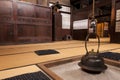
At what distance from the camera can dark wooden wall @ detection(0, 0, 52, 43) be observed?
313 cm

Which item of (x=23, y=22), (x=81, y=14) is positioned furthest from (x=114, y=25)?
(x=23, y=22)

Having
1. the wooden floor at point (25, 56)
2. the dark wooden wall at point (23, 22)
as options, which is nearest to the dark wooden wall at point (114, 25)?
the wooden floor at point (25, 56)

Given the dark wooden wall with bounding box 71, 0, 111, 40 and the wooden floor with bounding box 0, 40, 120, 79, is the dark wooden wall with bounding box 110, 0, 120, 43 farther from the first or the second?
the wooden floor with bounding box 0, 40, 120, 79

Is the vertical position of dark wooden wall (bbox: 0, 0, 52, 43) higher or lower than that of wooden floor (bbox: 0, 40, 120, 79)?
higher

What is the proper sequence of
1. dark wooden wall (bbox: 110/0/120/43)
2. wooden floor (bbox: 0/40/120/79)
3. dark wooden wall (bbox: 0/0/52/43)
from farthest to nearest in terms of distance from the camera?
dark wooden wall (bbox: 110/0/120/43) → dark wooden wall (bbox: 0/0/52/43) → wooden floor (bbox: 0/40/120/79)

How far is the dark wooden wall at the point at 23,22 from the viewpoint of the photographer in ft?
10.3

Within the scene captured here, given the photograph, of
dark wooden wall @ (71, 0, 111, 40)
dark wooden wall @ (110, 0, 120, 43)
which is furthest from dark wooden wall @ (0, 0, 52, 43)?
dark wooden wall @ (110, 0, 120, 43)

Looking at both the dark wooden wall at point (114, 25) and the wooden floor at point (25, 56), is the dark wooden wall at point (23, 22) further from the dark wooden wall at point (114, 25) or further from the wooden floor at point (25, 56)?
the dark wooden wall at point (114, 25)

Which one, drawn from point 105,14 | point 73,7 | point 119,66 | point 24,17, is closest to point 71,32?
point 73,7

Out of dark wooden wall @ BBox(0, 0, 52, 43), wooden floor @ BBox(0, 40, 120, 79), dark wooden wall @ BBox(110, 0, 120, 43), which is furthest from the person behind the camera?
dark wooden wall @ BBox(110, 0, 120, 43)

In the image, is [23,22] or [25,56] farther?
[23,22]

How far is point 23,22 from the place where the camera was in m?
3.43

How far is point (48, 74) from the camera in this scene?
0.97 m

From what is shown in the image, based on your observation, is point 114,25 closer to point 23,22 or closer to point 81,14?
point 81,14
